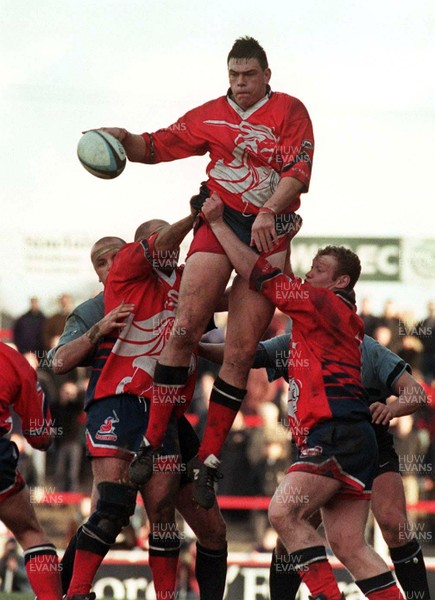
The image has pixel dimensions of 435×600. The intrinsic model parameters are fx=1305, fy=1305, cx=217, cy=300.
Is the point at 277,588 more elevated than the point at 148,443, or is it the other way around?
the point at 148,443

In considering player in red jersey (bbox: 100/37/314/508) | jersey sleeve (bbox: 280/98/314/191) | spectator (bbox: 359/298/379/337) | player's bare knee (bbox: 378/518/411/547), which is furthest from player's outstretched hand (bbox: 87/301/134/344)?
spectator (bbox: 359/298/379/337)

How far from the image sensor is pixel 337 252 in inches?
283

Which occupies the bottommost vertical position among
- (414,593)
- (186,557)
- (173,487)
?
(186,557)

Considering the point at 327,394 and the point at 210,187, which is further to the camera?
the point at 210,187

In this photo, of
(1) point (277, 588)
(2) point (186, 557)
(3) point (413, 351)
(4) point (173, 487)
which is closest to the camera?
(4) point (173, 487)

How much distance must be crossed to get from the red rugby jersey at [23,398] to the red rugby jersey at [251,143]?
1444 millimetres

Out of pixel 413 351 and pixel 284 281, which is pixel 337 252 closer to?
pixel 284 281

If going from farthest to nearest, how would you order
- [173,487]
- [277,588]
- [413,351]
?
[413,351]
[277,588]
[173,487]

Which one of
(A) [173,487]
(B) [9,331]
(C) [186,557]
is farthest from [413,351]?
(A) [173,487]

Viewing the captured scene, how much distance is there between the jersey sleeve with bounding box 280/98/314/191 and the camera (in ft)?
23.0

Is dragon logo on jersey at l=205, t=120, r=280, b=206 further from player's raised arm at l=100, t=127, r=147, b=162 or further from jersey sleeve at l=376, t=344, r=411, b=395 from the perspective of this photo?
jersey sleeve at l=376, t=344, r=411, b=395

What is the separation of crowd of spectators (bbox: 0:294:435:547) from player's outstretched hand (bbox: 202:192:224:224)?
590 cm

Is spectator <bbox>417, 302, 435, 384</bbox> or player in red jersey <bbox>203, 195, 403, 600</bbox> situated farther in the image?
spectator <bbox>417, 302, 435, 384</bbox>

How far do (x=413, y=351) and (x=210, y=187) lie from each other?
7.32m
